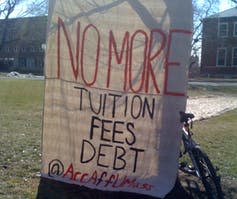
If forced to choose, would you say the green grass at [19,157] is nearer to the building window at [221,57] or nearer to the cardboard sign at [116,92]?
the cardboard sign at [116,92]

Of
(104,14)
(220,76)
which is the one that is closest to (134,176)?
(104,14)

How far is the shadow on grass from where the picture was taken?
497cm

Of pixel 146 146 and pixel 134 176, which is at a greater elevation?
pixel 146 146

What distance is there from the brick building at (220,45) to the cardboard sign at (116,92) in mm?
54530

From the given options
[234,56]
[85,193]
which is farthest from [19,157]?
[234,56]

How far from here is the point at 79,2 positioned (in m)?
4.93

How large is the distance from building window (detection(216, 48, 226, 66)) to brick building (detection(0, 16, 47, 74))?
82.1ft

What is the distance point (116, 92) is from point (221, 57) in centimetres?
5657

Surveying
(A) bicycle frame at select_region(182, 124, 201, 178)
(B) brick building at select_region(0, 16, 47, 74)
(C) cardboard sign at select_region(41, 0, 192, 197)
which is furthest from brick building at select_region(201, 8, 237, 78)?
(C) cardboard sign at select_region(41, 0, 192, 197)

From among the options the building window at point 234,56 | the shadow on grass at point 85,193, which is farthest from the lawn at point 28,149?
the building window at point 234,56

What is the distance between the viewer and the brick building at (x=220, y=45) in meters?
58.2

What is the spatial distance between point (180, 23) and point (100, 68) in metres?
0.95

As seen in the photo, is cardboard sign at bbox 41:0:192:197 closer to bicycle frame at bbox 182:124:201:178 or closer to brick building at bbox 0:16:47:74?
bicycle frame at bbox 182:124:201:178

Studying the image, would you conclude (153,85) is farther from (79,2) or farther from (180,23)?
(79,2)
